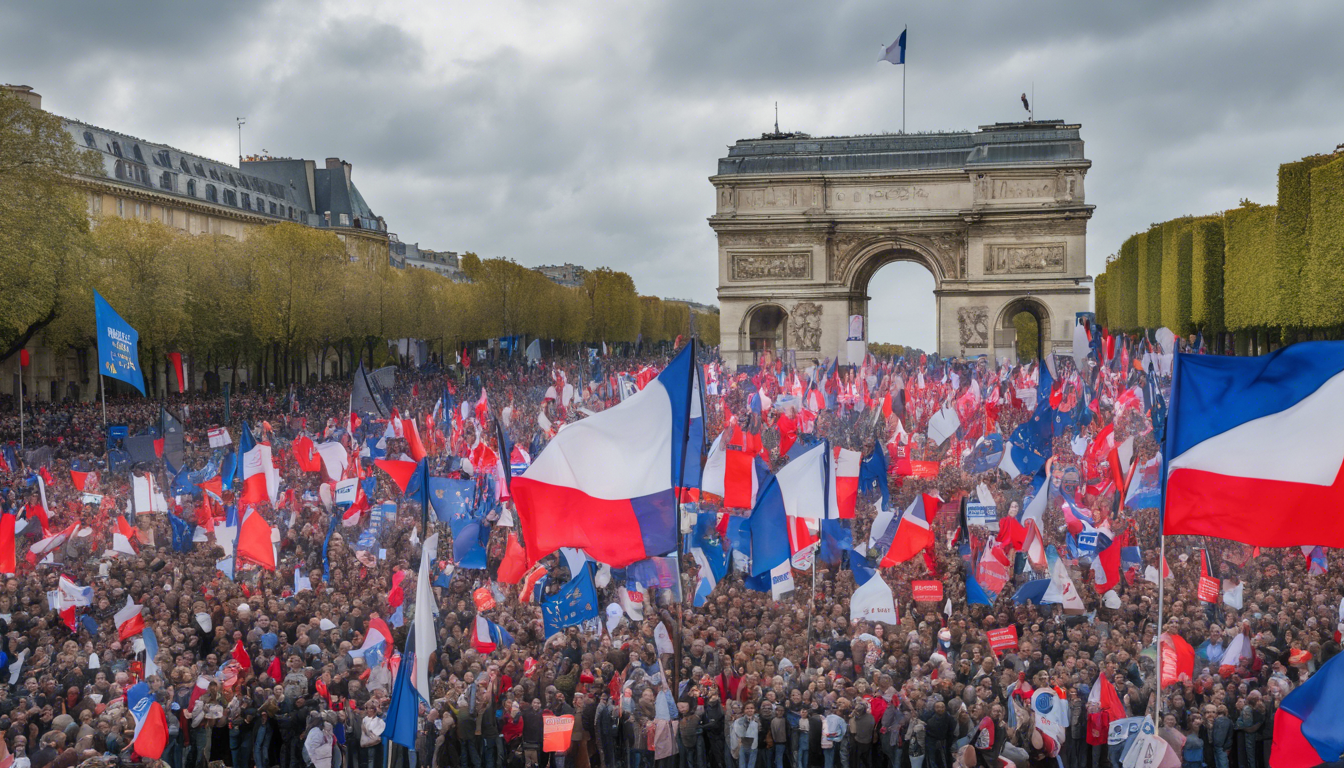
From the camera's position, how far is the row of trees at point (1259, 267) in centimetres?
3098

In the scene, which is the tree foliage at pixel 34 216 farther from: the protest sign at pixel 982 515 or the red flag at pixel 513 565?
the protest sign at pixel 982 515

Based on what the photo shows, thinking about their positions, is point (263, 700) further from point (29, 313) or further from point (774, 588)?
point (29, 313)

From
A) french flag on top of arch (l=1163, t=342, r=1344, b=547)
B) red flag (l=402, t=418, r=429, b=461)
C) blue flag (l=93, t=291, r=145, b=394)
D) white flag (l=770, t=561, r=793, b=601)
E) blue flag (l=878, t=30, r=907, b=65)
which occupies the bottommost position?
white flag (l=770, t=561, r=793, b=601)


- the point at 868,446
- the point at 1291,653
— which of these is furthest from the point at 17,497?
the point at 1291,653

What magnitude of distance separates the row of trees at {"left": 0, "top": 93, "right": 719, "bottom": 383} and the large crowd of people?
365 inches

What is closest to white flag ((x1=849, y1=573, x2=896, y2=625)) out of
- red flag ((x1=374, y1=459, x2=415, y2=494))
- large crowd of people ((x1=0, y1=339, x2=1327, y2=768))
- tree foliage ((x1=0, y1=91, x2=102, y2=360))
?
large crowd of people ((x1=0, y1=339, x2=1327, y2=768))

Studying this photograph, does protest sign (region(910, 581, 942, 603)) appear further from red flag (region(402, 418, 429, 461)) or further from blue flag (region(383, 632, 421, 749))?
red flag (region(402, 418, 429, 461))

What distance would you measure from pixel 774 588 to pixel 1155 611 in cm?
425

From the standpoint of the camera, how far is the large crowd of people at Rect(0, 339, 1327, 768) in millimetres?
10969

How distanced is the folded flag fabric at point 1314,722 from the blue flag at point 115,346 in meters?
16.5

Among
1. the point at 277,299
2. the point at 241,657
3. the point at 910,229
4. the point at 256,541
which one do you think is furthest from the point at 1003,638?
the point at 910,229

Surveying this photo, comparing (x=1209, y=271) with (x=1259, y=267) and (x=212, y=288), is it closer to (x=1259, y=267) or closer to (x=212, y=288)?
(x=1259, y=267)

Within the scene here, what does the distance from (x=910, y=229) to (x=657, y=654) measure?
141 feet

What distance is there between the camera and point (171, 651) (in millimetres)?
13031
